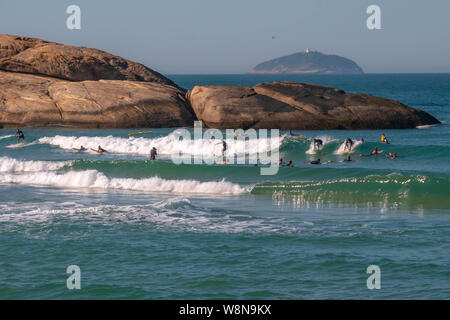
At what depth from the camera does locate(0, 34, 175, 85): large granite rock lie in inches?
1881

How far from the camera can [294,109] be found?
42.2 metres

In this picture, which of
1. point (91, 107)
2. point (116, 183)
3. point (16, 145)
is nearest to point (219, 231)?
point (116, 183)

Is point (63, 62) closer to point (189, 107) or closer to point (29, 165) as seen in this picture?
point (189, 107)

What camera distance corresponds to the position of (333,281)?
12156mm

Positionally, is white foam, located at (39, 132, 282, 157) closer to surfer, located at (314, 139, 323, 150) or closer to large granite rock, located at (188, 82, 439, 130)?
surfer, located at (314, 139, 323, 150)

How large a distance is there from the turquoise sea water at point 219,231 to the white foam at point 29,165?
91mm

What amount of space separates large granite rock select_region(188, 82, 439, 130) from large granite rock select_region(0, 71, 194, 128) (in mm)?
2101

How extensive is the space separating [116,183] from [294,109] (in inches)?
748

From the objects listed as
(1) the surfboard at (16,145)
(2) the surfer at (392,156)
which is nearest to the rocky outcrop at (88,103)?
(1) the surfboard at (16,145)

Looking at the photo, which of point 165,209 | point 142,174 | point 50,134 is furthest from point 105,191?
point 50,134

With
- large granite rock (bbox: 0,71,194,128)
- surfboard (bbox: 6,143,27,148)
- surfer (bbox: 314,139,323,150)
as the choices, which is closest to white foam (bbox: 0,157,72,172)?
surfboard (bbox: 6,143,27,148)

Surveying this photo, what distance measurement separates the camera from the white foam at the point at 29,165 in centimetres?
3005

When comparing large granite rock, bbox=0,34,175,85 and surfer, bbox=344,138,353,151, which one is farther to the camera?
large granite rock, bbox=0,34,175,85

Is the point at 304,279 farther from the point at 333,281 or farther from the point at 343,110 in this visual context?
the point at 343,110
